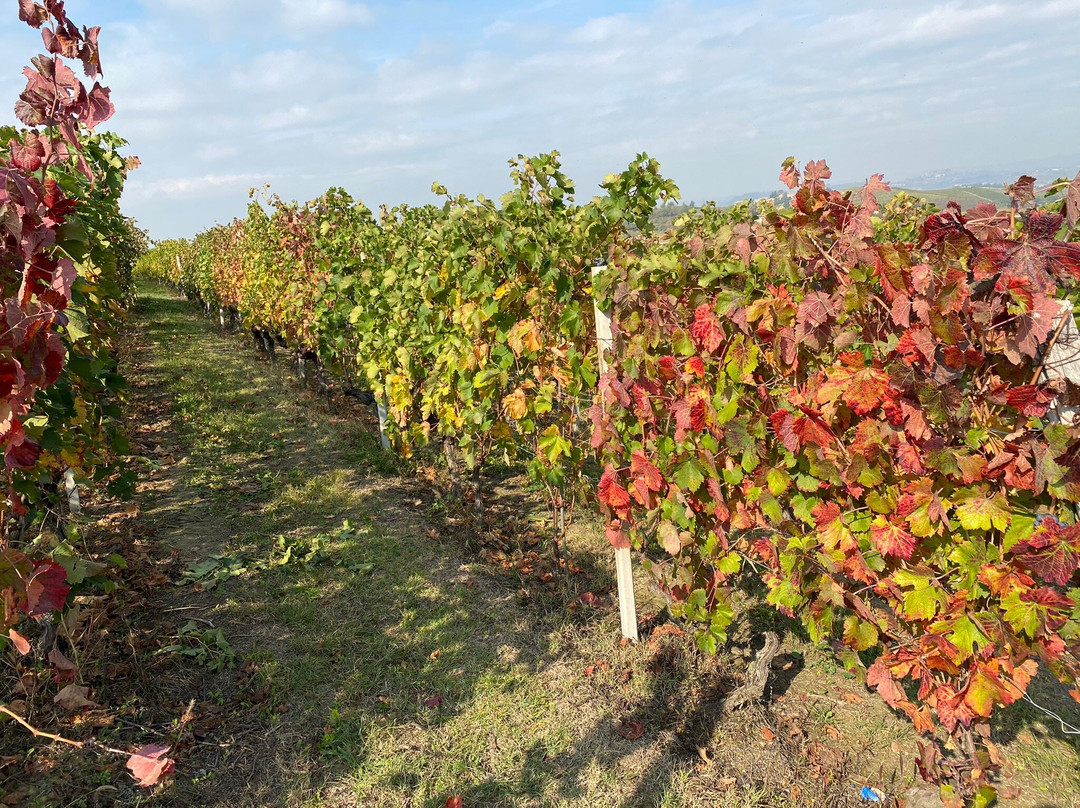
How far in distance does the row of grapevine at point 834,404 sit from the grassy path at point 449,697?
0.43 meters

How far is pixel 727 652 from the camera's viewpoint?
3.50 metres

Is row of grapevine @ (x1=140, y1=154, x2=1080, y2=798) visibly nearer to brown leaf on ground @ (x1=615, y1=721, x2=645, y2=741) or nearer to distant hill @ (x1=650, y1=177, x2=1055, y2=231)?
distant hill @ (x1=650, y1=177, x2=1055, y2=231)

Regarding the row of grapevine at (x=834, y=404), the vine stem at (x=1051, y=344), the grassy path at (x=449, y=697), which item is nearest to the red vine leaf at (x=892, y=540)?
the row of grapevine at (x=834, y=404)

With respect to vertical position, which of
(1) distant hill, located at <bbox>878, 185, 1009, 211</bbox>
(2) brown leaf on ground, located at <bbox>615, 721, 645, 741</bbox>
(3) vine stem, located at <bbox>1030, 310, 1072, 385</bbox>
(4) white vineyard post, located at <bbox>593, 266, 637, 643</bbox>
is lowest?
(2) brown leaf on ground, located at <bbox>615, 721, 645, 741</bbox>

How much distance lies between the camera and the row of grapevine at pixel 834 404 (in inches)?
69.9

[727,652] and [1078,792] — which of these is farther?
[727,652]

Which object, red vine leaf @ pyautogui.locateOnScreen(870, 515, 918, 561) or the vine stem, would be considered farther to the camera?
red vine leaf @ pyautogui.locateOnScreen(870, 515, 918, 561)

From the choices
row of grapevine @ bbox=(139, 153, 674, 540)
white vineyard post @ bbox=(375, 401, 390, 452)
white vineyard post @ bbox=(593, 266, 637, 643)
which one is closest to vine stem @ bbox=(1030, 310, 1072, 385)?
white vineyard post @ bbox=(593, 266, 637, 643)

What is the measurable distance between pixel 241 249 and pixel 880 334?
1293cm

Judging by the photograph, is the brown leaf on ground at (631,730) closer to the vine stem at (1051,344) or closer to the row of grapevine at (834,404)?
the row of grapevine at (834,404)

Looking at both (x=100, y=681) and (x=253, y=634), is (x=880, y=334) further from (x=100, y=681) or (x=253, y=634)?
(x=100, y=681)

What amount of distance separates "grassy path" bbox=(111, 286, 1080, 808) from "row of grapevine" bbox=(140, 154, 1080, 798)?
0.43 metres

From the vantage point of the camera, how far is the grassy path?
8.75 feet

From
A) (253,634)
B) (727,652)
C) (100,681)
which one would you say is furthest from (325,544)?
(727,652)
